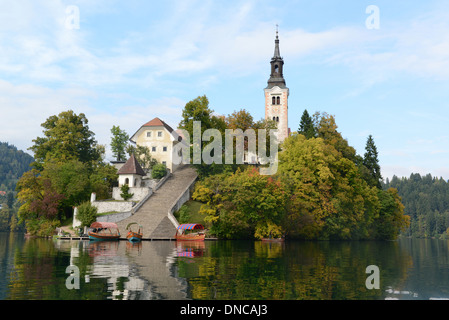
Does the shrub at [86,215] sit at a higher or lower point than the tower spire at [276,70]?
lower

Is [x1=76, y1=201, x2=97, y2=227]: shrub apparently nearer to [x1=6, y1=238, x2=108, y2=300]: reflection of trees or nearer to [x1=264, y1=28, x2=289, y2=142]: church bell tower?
[x1=6, y1=238, x2=108, y2=300]: reflection of trees

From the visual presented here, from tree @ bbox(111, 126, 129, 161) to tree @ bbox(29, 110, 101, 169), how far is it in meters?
7.96

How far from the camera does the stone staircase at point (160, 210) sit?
51.9 m

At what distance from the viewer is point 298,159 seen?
60562 millimetres

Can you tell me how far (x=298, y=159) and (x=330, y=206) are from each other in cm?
849

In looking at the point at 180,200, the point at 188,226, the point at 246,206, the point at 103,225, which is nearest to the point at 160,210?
the point at 180,200

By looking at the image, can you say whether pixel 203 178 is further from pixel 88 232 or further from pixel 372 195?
pixel 372 195

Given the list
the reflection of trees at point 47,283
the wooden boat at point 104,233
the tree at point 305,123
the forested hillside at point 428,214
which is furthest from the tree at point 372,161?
the forested hillside at point 428,214

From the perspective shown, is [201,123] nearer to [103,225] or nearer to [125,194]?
[125,194]

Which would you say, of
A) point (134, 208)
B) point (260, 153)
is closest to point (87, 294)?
point (134, 208)

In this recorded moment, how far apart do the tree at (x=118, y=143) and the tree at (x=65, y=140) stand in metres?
7.96

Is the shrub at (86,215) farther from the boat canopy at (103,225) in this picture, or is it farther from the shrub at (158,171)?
the shrub at (158,171)

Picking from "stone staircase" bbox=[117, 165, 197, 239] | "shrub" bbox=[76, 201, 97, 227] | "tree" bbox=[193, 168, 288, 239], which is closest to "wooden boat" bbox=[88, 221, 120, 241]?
"stone staircase" bbox=[117, 165, 197, 239]

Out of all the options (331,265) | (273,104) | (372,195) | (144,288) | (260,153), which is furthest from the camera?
(273,104)
